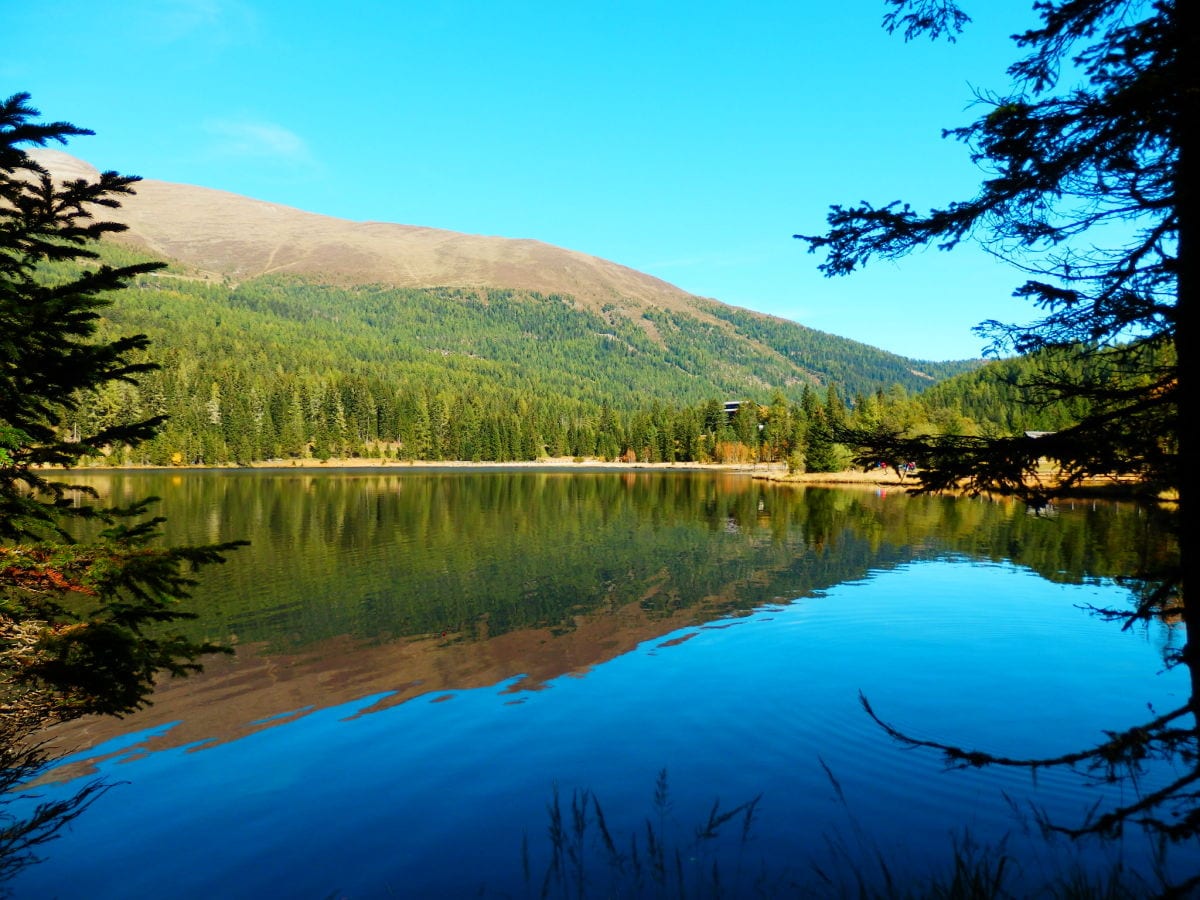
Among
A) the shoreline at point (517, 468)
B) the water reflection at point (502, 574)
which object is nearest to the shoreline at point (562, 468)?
the shoreline at point (517, 468)

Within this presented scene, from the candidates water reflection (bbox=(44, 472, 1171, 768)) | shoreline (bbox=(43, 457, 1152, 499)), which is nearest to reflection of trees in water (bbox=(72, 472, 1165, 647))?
water reflection (bbox=(44, 472, 1171, 768))

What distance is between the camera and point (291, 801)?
443 inches

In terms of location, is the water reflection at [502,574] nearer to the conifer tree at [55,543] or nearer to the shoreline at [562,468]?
the conifer tree at [55,543]

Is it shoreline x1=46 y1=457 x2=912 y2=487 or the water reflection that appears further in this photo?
shoreline x1=46 y1=457 x2=912 y2=487

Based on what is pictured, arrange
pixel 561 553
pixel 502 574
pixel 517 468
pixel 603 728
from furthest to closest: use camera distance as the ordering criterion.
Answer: pixel 517 468
pixel 561 553
pixel 502 574
pixel 603 728

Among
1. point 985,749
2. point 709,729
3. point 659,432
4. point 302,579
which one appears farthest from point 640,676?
point 659,432

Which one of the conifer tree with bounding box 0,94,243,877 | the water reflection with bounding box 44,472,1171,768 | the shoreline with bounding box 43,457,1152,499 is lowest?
the water reflection with bounding box 44,472,1171,768

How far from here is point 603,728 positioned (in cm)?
1426

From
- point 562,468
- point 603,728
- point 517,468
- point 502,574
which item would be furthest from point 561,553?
point 562,468

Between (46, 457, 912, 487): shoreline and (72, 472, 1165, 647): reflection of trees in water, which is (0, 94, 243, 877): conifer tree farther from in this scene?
(46, 457, 912, 487): shoreline

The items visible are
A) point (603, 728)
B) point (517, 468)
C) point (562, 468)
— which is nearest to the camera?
point (603, 728)

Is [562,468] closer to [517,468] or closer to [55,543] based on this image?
[517,468]

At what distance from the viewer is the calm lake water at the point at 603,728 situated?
9406 millimetres

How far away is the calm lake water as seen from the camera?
9406 mm
